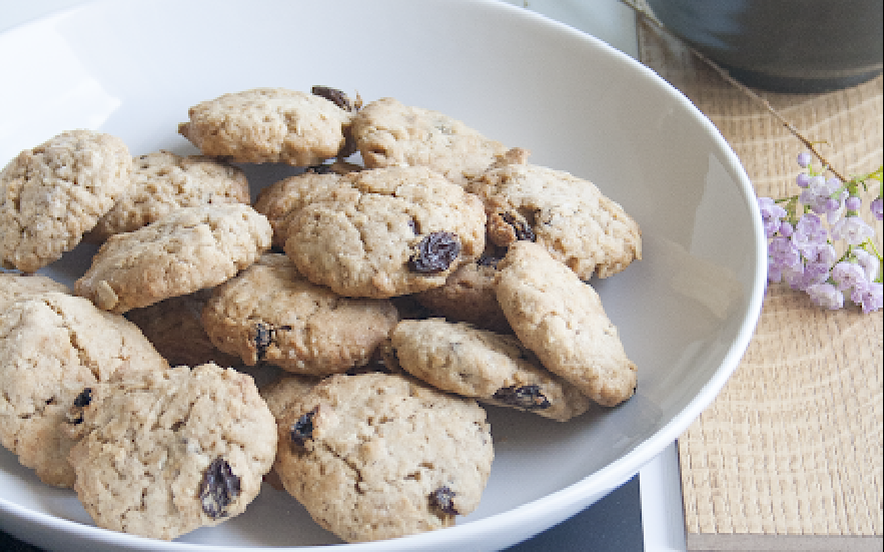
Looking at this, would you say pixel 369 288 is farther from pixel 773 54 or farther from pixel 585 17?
pixel 585 17

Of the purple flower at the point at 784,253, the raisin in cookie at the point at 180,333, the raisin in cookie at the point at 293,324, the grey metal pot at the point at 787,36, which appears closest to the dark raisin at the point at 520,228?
the raisin in cookie at the point at 293,324

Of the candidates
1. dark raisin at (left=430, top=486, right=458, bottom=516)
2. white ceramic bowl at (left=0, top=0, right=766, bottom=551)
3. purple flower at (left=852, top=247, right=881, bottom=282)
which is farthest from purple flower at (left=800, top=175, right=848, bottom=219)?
dark raisin at (left=430, top=486, right=458, bottom=516)

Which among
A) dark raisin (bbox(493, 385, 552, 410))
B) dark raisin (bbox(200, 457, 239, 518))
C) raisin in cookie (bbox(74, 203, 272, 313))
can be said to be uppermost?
raisin in cookie (bbox(74, 203, 272, 313))

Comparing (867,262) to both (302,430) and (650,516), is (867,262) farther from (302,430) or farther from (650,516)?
(302,430)

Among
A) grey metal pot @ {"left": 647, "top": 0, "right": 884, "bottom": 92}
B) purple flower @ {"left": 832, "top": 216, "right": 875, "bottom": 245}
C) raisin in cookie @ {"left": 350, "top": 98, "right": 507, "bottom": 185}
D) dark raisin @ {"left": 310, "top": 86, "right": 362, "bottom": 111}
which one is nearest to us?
raisin in cookie @ {"left": 350, "top": 98, "right": 507, "bottom": 185}

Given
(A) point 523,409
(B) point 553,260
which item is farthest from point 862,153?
→ (A) point 523,409

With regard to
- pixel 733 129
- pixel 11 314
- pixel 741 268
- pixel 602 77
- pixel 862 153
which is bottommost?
pixel 862 153

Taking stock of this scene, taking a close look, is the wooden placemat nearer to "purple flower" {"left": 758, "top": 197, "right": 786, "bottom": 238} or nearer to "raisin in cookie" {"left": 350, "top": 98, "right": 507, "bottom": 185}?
"purple flower" {"left": 758, "top": 197, "right": 786, "bottom": 238}
